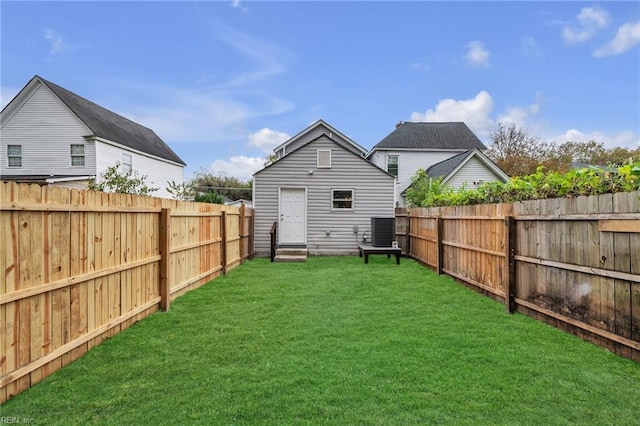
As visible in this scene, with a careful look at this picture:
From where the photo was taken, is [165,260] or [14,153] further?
[14,153]

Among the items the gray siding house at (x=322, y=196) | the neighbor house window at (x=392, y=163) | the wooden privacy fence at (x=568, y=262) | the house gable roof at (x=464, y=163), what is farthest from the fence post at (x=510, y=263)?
the neighbor house window at (x=392, y=163)

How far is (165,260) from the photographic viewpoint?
554cm

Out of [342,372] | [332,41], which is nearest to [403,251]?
[332,41]

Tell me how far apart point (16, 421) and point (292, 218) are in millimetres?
10978

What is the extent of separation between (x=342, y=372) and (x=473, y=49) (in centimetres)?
1460

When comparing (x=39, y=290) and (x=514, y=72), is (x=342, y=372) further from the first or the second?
(x=514, y=72)

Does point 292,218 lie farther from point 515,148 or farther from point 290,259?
point 515,148

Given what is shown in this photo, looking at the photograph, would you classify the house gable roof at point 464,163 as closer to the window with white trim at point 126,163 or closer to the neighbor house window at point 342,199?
the neighbor house window at point 342,199

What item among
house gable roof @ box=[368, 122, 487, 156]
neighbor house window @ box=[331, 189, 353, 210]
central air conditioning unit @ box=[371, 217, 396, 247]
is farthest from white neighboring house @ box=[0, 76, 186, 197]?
house gable roof @ box=[368, 122, 487, 156]

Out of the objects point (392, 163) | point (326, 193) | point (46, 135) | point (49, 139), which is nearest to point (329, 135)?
point (392, 163)

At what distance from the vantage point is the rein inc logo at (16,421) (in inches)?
95.2

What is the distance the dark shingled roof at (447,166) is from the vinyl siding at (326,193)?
7.32 meters

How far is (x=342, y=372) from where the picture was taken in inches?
126

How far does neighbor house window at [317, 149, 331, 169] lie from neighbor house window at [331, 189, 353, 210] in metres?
0.98
